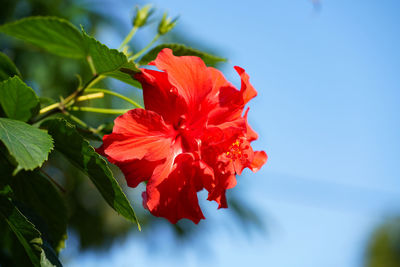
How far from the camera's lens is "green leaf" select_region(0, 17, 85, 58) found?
45.1 inches

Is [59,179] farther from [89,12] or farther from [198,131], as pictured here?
[198,131]

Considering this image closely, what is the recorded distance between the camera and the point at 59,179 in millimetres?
3000

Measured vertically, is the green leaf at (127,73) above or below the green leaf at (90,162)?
above

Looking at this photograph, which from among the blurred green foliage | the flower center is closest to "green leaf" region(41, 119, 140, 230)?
the flower center

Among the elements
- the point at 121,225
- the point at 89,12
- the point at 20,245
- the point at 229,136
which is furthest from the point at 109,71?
the point at 121,225

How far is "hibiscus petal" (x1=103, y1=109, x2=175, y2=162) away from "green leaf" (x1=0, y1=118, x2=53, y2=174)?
13 cm

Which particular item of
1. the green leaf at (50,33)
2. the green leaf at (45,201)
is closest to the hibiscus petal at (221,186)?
the green leaf at (45,201)

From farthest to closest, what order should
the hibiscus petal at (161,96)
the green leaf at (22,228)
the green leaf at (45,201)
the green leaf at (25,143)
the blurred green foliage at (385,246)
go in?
1. the blurred green foliage at (385,246)
2. the green leaf at (45,201)
3. the hibiscus petal at (161,96)
4. the green leaf at (22,228)
5. the green leaf at (25,143)

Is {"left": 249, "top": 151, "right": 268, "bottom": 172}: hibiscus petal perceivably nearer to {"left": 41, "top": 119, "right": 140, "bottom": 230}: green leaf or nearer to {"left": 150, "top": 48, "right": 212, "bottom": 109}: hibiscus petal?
{"left": 150, "top": 48, "right": 212, "bottom": 109}: hibiscus petal

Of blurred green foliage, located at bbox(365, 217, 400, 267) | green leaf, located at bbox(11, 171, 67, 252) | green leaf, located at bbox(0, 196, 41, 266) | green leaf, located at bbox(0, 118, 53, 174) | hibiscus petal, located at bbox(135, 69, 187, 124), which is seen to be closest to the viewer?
green leaf, located at bbox(0, 118, 53, 174)

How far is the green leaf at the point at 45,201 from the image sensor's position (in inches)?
41.5

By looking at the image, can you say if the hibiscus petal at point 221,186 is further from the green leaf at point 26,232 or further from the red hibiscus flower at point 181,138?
the green leaf at point 26,232

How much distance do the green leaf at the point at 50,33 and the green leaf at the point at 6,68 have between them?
18 centimetres

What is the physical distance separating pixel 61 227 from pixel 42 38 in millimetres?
521
